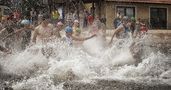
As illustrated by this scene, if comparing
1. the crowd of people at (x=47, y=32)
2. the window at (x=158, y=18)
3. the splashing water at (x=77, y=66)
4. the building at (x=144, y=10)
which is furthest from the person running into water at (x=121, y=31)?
the window at (x=158, y=18)

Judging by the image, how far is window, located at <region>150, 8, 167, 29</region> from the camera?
3362 cm

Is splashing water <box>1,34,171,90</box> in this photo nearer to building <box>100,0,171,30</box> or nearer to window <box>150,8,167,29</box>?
building <box>100,0,171,30</box>

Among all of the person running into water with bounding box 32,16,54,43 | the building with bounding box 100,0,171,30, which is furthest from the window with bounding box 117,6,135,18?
the person running into water with bounding box 32,16,54,43

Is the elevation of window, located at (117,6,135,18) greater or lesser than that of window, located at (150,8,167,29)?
greater

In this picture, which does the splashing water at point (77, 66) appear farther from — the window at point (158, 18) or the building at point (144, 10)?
the window at point (158, 18)

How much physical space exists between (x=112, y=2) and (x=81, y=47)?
49.9 ft

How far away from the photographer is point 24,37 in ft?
61.8

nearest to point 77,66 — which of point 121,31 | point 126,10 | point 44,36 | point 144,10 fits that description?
point 44,36

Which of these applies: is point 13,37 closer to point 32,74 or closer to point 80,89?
point 32,74

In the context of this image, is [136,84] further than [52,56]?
No

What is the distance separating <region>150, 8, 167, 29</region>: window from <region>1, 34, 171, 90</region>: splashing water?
16262 millimetres

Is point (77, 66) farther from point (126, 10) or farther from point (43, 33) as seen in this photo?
point (126, 10)

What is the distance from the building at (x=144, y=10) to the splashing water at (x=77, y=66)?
14.0 meters

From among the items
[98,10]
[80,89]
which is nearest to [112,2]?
[98,10]
